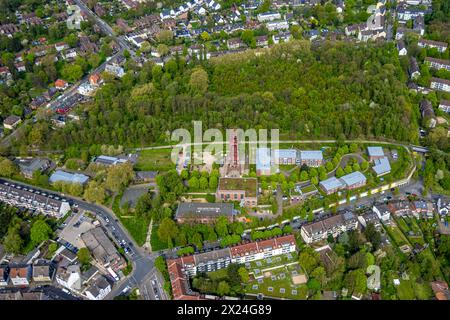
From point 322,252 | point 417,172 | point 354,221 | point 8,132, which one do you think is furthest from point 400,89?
point 8,132

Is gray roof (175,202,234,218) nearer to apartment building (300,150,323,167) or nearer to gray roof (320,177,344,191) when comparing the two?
gray roof (320,177,344,191)

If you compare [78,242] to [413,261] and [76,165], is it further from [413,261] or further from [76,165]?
[413,261]

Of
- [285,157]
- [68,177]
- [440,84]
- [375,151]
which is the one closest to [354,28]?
[440,84]

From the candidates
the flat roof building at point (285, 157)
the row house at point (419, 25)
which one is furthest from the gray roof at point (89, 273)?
the row house at point (419, 25)

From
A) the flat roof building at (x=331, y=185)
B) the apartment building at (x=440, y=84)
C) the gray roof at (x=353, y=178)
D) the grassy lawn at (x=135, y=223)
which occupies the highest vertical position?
the apartment building at (x=440, y=84)

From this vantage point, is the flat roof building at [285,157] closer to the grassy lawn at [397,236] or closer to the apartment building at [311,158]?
the apartment building at [311,158]
